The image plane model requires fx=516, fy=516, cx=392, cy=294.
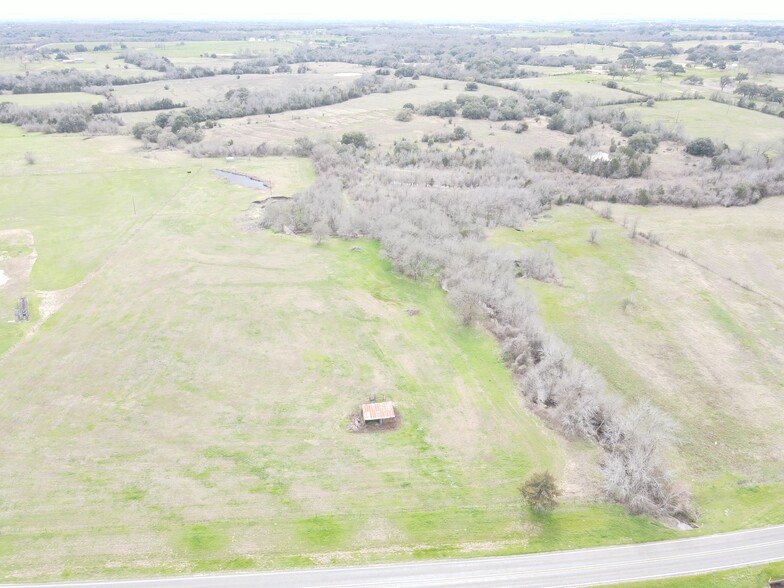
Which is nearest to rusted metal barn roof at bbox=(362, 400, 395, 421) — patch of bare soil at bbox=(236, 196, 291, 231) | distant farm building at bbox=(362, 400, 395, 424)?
distant farm building at bbox=(362, 400, 395, 424)

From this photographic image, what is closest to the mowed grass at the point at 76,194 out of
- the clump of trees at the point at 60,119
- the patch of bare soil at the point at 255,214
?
the patch of bare soil at the point at 255,214

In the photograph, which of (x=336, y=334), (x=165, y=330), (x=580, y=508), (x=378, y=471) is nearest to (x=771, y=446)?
(x=580, y=508)

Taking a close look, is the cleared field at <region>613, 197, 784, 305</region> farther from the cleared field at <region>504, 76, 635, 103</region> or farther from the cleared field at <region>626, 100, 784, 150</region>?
the cleared field at <region>504, 76, 635, 103</region>

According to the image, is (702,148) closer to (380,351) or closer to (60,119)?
(380,351)

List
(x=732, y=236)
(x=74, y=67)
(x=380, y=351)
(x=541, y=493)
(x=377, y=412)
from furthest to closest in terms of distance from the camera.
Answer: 1. (x=74, y=67)
2. (x=732, y=236)
3. (x=380, y=351)
4. (x=377, y=412)
5. (x=541, y=493)

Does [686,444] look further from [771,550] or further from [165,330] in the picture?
[165,330]

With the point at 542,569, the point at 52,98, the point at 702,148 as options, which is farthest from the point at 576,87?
the point at 542,569
